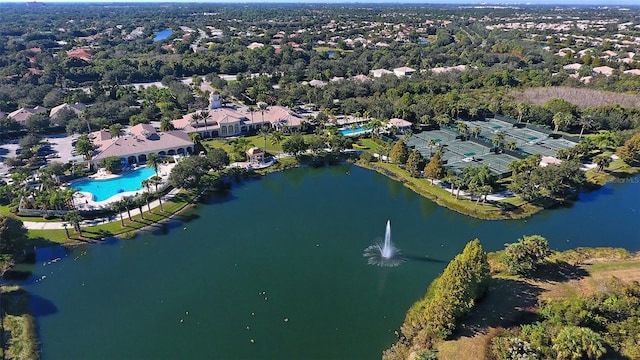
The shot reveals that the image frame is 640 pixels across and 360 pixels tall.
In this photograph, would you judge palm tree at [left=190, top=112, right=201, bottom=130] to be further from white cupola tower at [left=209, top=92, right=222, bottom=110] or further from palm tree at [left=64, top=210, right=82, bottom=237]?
palm tree at [left=64, top=210, right=82, bottom=237]

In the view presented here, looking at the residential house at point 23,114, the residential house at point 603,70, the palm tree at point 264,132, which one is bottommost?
the palm tree at point 264,132

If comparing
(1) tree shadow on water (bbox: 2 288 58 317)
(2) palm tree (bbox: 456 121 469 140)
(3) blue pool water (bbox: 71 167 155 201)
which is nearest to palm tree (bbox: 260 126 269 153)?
(3) blue pool water (bbox: 71 167 155 201)

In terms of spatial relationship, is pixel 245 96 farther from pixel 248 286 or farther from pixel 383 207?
pixel 248 286

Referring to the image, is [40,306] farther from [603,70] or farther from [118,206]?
[603,70]

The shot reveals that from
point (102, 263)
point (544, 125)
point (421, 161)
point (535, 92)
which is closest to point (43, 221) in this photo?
point (102, 263)

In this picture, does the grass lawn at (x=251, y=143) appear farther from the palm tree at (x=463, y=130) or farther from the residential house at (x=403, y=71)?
the residential house at (x=403, y=71)

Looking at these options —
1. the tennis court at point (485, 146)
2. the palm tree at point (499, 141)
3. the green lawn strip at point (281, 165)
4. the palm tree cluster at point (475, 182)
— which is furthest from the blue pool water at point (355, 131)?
the palm tree cluster at point (475, 182)
